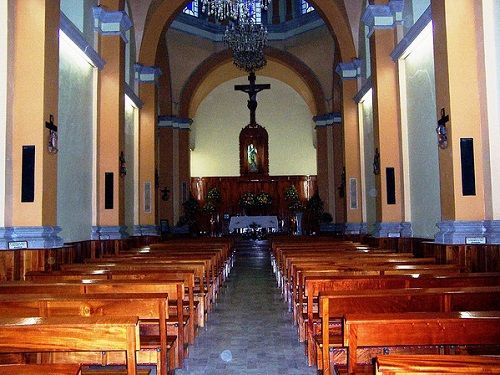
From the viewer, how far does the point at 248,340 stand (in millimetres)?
5371

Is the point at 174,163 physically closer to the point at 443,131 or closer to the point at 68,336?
the point at 443,131

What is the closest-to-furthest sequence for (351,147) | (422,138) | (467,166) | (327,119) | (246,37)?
(467,166) < (422,138) < (351,147) < (246,37) < (327,119)

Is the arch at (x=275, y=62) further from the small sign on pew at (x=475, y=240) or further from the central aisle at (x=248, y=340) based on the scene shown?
the small sign on pew at (x=475, y=240)

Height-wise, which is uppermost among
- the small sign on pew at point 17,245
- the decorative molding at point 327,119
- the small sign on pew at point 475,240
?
the decorative molding at point 327,119

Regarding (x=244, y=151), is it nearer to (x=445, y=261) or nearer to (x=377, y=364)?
(x=445, y=261)

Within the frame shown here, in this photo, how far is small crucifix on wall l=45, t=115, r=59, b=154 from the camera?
23.1 ft

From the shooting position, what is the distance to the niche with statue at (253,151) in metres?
23.6

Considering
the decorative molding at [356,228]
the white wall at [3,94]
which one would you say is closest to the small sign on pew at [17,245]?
the white wall at [3,94]

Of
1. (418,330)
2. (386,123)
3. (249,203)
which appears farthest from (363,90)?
(418,330)

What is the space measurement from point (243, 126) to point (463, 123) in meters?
18.1

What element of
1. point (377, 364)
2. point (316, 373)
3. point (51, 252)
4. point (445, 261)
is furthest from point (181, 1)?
point (377, 364)

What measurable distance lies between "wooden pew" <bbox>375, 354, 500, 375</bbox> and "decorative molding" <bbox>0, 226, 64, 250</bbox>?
19.1 ft

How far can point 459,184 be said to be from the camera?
6.74 meters

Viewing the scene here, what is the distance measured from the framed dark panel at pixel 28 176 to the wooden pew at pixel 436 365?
5.95 metres
